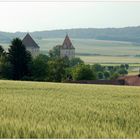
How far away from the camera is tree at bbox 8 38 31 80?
74.8 m

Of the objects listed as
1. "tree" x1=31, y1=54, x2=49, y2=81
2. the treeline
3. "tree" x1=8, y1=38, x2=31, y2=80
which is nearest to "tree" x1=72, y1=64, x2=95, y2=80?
the treeline

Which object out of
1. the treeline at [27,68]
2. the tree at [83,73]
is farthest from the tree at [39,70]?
the tree at [83,73]

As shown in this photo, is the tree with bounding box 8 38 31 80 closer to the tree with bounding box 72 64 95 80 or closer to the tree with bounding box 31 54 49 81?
the tree with bounding box 31 54 49 81

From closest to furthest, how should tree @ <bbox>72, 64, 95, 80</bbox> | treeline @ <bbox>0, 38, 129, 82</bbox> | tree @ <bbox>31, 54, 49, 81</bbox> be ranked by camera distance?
1. treeline @ <bbox>0, 38, 129, 82</bbox>
2. tree @ <bbox>31, 54, 49, 81</bbox>
3. tree @ <bbox>72, 64, 95, 80</bbox>

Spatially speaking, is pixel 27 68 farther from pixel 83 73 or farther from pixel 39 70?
pixel 83 73

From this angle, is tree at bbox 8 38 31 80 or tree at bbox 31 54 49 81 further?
tree at bbox 31 54 49 81

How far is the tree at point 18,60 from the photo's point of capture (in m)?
74.8

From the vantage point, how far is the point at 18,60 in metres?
76.9

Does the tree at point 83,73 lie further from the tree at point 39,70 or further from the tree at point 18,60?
the tree at point 18,60

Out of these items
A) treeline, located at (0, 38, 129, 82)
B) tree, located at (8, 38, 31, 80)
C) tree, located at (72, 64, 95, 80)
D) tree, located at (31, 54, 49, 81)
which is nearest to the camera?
tree, located at (8, 38, 31, 80)

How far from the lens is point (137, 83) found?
6756 cm

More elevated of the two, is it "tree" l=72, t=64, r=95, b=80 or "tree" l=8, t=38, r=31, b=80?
"tree" l=8, t=38, r=31, b=80

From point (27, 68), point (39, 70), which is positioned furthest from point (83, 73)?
point (27, 68)

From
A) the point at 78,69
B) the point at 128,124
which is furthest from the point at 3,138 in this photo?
the point at 78,69
